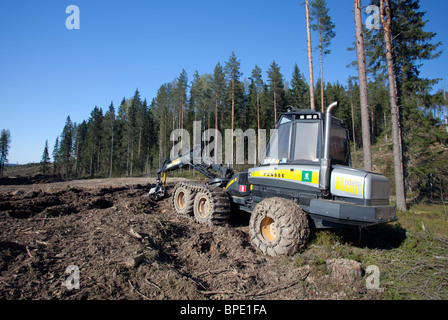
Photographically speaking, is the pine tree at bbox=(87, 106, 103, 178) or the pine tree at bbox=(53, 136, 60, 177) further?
the pine tree at bbox=(53, 136, 60, 177)

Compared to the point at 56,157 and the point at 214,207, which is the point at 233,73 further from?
the point at 56,157

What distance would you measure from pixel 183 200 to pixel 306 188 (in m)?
5.54

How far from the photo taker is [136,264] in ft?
14.0

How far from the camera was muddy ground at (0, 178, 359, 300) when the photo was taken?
364 cm

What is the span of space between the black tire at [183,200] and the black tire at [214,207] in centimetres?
57

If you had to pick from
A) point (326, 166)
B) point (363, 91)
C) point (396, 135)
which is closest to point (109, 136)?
point (363, 91)

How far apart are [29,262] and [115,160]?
5373cm

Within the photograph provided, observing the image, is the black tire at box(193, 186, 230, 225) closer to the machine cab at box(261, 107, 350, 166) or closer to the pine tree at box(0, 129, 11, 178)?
the machine cab at box(261, 107, 350, 166)

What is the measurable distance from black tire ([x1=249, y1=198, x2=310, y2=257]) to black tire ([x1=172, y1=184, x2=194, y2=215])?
11.3 ft

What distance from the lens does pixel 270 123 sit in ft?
130

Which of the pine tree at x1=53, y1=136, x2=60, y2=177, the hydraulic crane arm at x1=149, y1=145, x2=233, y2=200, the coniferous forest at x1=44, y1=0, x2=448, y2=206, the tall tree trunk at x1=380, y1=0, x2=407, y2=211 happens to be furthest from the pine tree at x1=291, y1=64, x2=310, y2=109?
the pine tree at x1=53, y1=136, x2=60, y2=177

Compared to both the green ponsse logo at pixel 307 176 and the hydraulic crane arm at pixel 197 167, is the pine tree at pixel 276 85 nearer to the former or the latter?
the hydraulic crane arm at pixel 197 167

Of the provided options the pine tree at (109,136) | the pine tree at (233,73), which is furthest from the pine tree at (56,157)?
the pine tree at (233,73)

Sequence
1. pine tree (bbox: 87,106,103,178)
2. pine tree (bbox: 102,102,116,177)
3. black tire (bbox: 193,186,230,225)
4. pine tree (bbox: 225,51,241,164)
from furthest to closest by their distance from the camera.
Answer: pine tree (bbox: 87,106,103,178) → pine tree (bbox: 102,102,116,177) → pine tree (bbox: 225,51,241,164) → black tire (bbox: 193,186,230,225)
